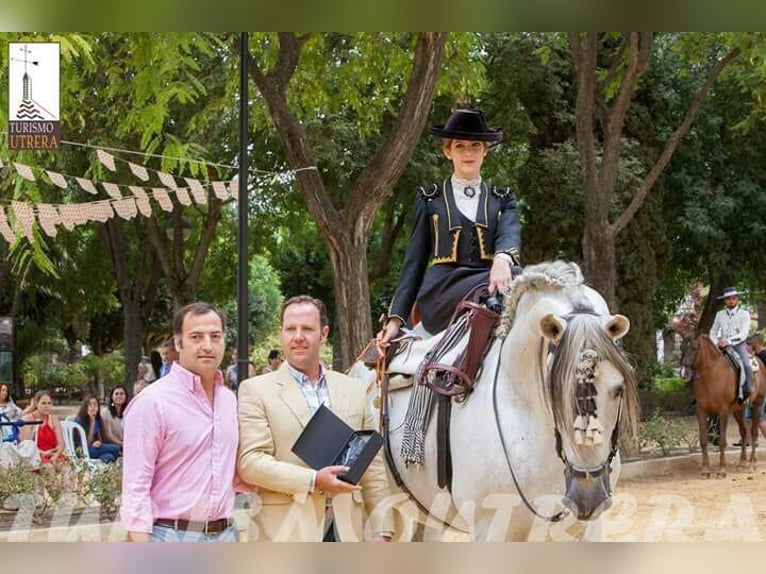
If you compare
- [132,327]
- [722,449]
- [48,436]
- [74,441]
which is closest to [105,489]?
[48,436]

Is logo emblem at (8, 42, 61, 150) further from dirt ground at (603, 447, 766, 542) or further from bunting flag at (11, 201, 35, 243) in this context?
dirt ground at (603, 447, 766, 542)

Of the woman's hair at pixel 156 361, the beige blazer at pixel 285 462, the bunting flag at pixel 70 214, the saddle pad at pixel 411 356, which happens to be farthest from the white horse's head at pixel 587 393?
the woman's hair at pixel 156 361

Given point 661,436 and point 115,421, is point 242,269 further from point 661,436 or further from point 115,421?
point 661,436

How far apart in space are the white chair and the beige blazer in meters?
8.09

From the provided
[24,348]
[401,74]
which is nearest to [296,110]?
[401,74]

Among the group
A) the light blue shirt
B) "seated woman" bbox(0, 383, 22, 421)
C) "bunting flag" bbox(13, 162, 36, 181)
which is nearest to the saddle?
"seated woman" bbox(0, 383, 22, 421)

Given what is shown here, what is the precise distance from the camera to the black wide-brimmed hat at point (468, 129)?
6.34 meters

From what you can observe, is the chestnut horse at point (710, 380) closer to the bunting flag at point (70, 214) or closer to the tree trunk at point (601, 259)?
the tree trunk at point (601, 259)

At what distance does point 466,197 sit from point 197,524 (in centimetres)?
281

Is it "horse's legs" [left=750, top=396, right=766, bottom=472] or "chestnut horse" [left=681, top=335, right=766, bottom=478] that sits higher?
"chestnut horse" [left=681, top=335, right=766, bottom=478]

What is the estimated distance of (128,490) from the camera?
13.1 feet

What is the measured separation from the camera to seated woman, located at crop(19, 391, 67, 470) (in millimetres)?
12039

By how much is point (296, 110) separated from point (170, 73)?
5.69 m

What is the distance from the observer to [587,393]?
187 inches
